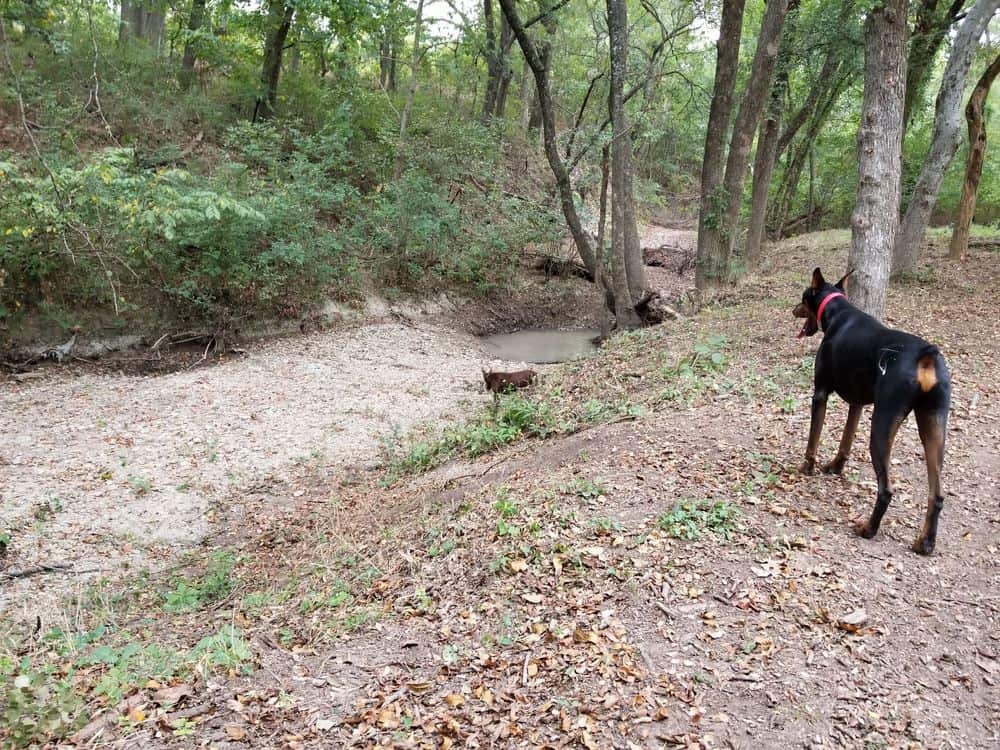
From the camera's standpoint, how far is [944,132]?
1195 centimetres

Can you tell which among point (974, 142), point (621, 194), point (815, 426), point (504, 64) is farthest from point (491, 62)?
point (815, 426)

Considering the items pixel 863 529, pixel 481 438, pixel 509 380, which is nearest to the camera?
pixel 863 529

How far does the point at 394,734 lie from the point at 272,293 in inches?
444

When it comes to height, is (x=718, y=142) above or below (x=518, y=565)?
above

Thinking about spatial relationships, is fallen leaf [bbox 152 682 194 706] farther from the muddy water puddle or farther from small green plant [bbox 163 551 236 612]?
the muddy water puddle

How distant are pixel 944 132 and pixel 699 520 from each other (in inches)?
455

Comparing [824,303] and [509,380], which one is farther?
[509,380]

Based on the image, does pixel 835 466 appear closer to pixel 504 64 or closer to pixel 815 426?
pixel 815 426

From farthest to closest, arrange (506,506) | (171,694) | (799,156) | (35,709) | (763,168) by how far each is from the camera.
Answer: (799,156) < (763,168) < (506,506) < (171,694) < (35,709)

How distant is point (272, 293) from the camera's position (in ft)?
42.6

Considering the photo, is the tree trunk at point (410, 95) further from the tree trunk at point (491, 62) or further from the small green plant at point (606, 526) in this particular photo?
the small green plant at point (606, 526)

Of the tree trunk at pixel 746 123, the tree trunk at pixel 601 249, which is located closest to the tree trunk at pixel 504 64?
the tree trunk at pixel 601 249

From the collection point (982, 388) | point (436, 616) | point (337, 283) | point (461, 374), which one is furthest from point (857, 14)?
point (436, 616)

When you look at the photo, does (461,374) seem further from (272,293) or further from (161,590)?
(161,590)
